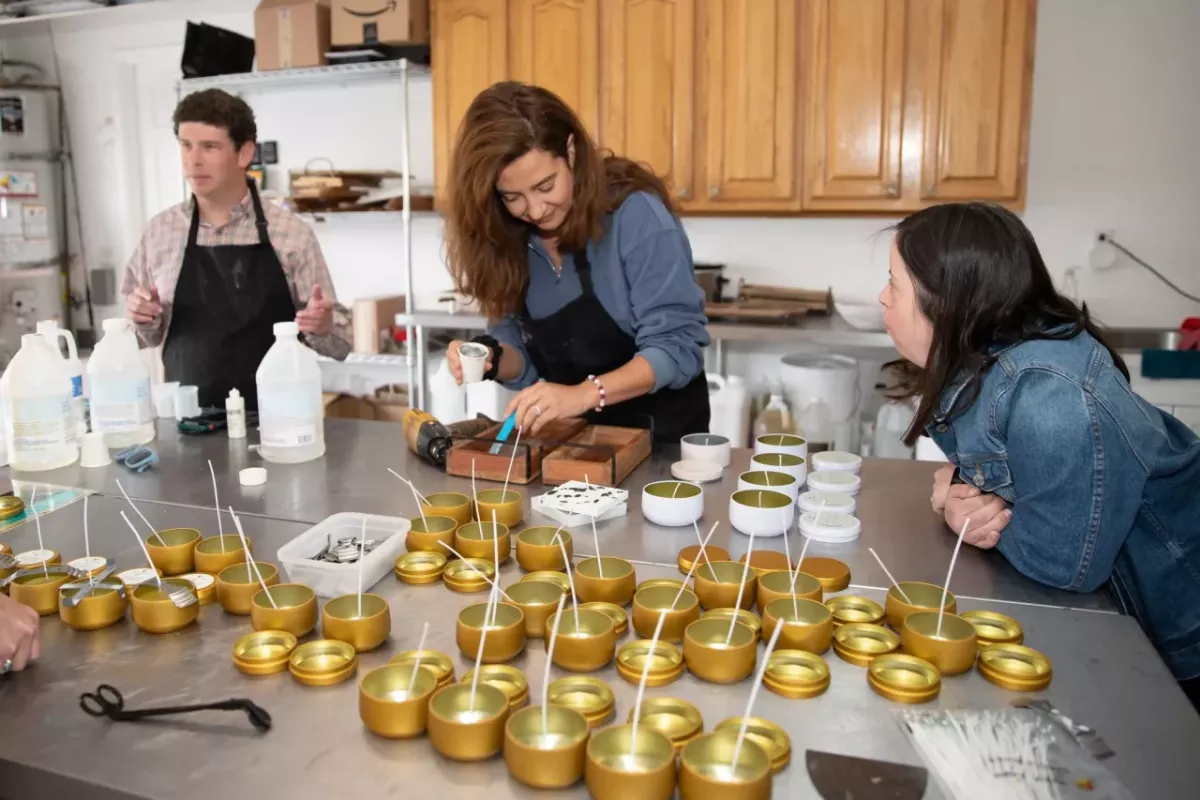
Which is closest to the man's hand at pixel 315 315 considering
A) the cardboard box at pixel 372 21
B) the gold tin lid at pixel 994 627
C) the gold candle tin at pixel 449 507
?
the gold candle tin at pixel 449 507

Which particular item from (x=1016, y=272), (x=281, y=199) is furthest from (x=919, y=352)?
(x=281, y=199)

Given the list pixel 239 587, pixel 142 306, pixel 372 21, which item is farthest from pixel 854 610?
pixel 372 21

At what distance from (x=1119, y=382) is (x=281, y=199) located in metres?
3.77

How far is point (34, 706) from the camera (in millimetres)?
958

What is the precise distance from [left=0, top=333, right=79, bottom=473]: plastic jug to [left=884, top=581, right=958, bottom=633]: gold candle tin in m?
→ 1.53

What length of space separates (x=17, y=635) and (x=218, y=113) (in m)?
1.95

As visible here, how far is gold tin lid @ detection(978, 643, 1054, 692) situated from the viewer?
3.21ft

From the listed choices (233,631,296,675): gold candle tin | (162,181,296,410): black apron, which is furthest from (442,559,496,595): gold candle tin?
(162,181,296,410): black apron

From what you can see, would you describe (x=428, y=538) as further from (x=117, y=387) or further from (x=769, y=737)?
(x=117, y=387)

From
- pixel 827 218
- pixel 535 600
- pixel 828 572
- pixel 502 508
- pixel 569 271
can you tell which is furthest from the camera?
pixel 827 218

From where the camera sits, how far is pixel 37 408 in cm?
176

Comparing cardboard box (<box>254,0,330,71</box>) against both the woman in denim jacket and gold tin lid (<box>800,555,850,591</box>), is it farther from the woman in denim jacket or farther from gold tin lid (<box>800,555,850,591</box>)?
gold tin lid (<box>800,555,850,591</box>)

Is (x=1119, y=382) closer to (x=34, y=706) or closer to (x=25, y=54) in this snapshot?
(x=34, y=706)

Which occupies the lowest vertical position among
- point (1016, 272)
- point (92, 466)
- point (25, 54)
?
point (92, 466)
